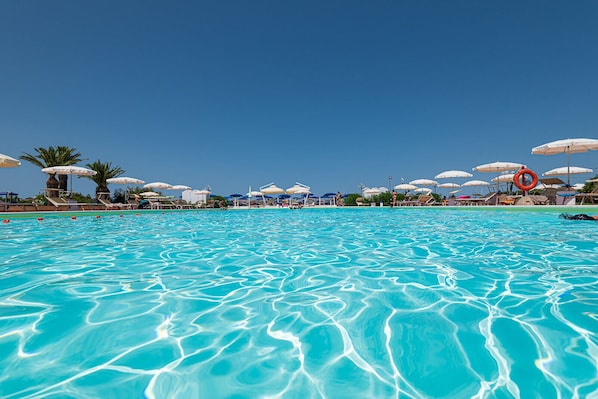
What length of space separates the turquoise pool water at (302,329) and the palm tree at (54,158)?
65.3 ft

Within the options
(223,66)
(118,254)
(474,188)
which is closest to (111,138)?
(223,66)

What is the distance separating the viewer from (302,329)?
5.43ft

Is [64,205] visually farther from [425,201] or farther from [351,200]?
[425,201]

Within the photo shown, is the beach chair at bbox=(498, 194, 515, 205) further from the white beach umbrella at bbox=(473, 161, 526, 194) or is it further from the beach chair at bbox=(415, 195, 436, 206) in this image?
the beach chair at bbox=(415, 195, 436, 206)

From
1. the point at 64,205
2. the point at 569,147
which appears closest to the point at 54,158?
the point at 64,205

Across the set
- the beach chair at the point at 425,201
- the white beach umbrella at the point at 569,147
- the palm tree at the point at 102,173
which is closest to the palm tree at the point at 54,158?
the palm tree at the point at 102,173

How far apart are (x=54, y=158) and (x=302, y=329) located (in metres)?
24.7

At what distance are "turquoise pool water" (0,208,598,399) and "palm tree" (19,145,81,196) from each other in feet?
65.3

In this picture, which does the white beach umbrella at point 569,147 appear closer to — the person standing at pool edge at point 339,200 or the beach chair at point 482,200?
the beach chair at point 482,200

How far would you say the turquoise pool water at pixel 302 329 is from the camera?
1.14 m

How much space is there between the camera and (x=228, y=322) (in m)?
1.78

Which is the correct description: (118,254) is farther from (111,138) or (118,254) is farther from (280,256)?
(111,138)

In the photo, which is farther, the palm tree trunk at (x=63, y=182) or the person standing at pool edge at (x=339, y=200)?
the person standing at pool edge at (x=339, y=200)

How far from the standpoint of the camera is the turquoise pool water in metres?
1.14
